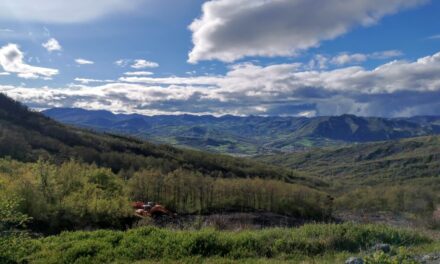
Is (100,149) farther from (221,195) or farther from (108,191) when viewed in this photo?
(108,191)

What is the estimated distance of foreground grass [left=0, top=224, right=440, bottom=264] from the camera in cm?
1498

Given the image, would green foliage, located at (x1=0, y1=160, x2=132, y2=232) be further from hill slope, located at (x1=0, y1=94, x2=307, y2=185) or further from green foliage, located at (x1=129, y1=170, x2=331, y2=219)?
hill slope, located at (x1=0, y1=94, x2=307, y2=185)

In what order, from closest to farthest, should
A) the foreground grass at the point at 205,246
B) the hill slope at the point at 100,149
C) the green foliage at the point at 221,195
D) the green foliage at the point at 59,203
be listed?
the foreground grass at the point at 205,246 → the green foliage at the point at 59,203 → the green foliage at the point at 221,195 → the hill slope at the point at 100,149

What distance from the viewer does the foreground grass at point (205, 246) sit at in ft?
49.2

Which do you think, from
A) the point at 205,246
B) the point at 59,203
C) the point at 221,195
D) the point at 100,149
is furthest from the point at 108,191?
the point at 100,149

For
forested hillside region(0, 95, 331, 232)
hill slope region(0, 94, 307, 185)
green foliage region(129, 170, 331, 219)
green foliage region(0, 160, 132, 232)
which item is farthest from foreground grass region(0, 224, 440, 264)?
hill slope region(0, 94, 307, 185)

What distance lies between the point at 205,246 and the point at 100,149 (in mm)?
130152

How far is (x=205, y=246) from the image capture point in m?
16.3

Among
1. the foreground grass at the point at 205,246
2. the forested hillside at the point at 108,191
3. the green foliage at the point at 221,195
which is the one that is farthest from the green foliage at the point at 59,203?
the green foliage at the point at 221,195

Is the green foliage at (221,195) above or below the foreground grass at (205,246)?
below

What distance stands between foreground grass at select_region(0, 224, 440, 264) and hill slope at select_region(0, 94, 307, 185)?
89.4 metres

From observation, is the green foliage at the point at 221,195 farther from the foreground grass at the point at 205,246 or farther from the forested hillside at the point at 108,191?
the foreground grass at the point at 205,246

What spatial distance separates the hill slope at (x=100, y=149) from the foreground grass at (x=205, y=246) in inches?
3519

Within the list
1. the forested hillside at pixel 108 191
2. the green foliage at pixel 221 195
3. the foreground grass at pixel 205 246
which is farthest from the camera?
the green foliage at pixel 221 195
